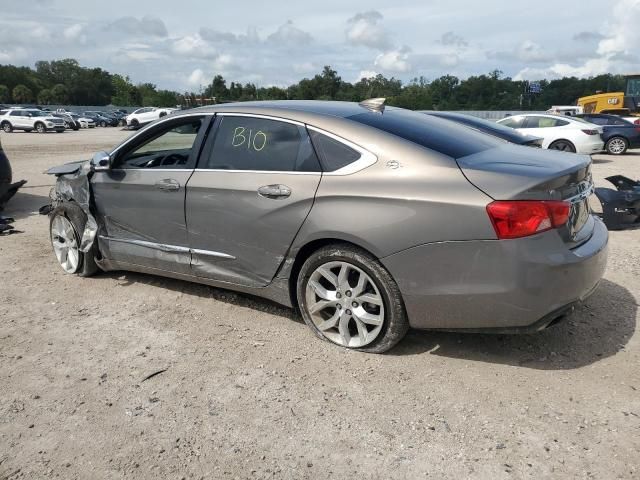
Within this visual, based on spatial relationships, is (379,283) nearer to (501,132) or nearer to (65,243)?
(65,243)

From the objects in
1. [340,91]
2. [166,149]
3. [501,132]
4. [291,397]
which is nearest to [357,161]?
[291,397]

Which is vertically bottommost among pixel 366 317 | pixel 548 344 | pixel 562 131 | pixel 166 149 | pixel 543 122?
pixel 548 344

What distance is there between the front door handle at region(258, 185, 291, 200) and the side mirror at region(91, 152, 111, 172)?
170cm

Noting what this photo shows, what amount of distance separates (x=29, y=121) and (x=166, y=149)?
39.6 meters

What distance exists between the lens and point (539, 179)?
3.04 meters

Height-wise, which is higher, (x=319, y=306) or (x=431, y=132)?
(x=431, y=132)

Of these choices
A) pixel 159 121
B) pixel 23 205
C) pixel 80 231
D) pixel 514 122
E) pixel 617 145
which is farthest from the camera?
pixel 617 145

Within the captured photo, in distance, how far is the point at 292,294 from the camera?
3885 mm

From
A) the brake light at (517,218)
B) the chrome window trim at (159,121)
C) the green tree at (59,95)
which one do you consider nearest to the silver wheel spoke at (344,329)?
the brake light at (517,218)

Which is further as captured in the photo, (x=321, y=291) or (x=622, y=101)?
(x=622, y=101)

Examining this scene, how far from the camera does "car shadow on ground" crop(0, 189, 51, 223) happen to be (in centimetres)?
836

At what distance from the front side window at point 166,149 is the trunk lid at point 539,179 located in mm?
2165

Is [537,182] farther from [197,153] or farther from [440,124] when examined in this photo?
[197,153]

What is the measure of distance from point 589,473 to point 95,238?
164 inches
